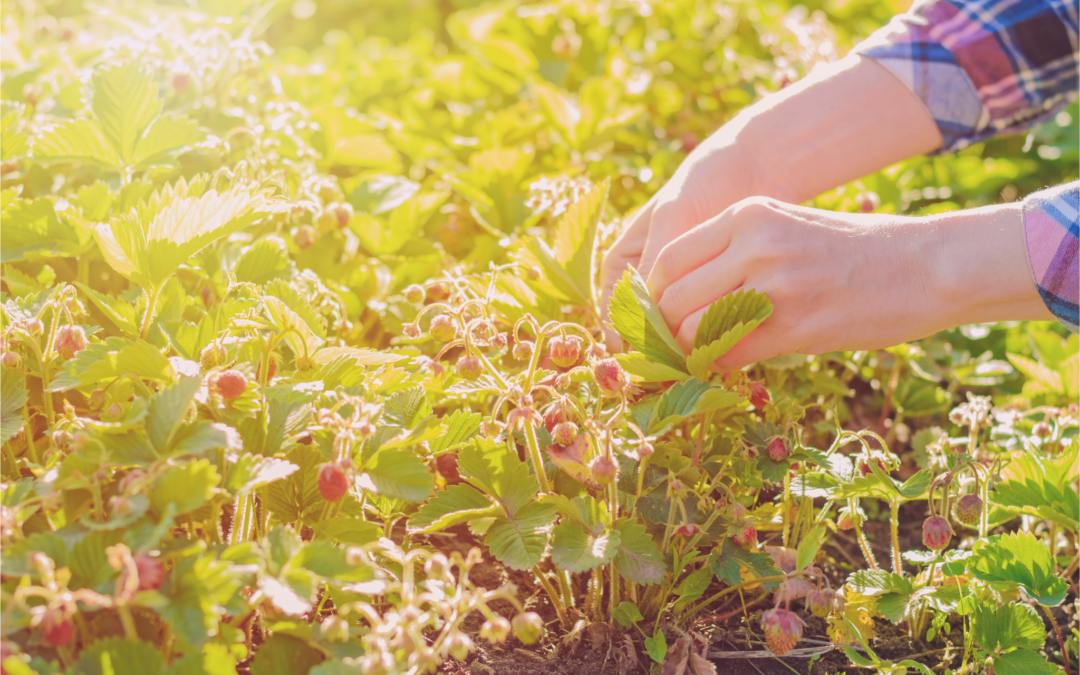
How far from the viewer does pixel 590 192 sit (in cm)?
128

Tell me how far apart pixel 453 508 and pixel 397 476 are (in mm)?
138

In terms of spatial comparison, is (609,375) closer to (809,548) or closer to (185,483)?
(809,548)

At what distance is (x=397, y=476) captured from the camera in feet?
2.87

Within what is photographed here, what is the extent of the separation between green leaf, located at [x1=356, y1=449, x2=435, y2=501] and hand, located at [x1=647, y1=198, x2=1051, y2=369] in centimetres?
46

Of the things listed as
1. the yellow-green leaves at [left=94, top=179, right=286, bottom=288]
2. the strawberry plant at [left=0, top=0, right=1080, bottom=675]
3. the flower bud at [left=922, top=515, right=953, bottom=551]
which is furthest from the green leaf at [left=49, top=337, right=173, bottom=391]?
the flower bud at [left=922, top=515, right=953, bottom=551]

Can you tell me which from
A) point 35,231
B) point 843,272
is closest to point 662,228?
point 843,272

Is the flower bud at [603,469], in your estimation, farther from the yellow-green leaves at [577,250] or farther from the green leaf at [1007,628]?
the green leaf at [1007,628]

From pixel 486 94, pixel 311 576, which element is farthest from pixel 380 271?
pixel 486 94

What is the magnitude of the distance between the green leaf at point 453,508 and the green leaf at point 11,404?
452mm

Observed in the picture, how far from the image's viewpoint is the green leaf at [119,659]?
27.3 inches

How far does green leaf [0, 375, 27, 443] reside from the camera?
0.89 metres

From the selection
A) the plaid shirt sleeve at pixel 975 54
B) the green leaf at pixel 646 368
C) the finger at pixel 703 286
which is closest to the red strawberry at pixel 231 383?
the green leaf at pixel 646 368

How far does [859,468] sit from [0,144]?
1384 mm

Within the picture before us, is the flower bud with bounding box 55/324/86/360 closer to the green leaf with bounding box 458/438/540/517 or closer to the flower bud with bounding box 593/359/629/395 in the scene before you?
the green leaf with bounding box 458/438/540/517
